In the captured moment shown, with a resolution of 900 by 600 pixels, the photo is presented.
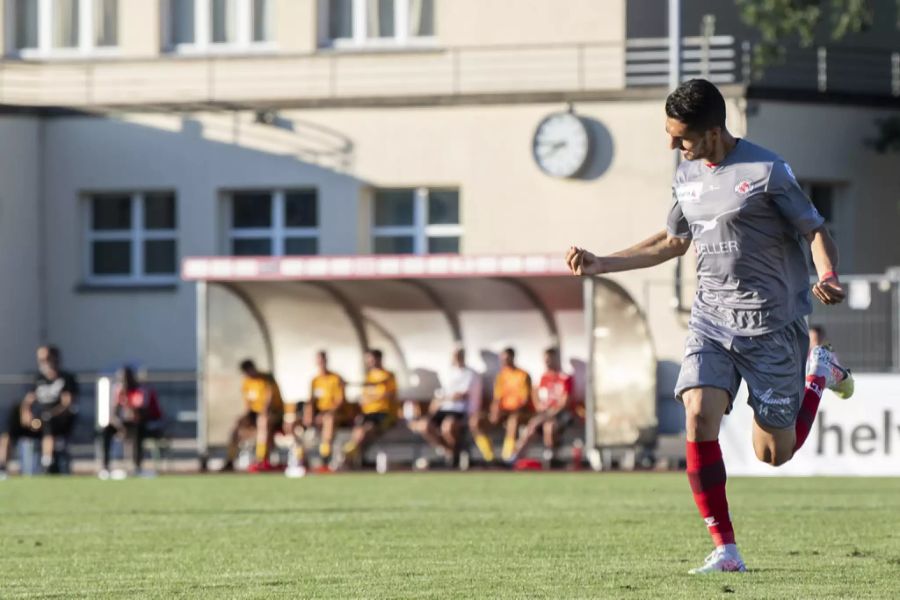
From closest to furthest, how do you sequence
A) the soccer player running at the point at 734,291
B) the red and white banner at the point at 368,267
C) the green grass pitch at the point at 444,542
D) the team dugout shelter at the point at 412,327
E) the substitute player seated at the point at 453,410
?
the green grass pitch at the point at 444,542 < the soccer player running at the point at 734,291 < the red and white banner at the point at 368,267 < the team dugout shelter at the point at 412,327 < the substitute player seated at the point at 453,410

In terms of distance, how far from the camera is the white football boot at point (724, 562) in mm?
9188

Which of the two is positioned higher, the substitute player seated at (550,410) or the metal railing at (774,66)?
the metal railing at (774,66)

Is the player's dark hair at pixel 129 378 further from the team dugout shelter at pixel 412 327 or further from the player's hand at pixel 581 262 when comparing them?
the player's hand at pixel 581 262

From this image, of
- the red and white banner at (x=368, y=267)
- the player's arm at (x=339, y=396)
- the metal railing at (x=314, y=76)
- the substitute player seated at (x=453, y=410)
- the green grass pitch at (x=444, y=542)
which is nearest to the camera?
the green grass pitch at (x=444, y=542)

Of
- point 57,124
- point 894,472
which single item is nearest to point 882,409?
point 894,472

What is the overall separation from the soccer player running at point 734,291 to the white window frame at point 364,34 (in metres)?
24.3

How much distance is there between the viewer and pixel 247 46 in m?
34.1

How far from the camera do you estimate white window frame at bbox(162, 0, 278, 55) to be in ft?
112

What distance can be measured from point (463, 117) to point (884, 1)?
731 centimetres

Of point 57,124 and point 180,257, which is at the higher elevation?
point 57,124

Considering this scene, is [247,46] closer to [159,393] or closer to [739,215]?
[159,393]

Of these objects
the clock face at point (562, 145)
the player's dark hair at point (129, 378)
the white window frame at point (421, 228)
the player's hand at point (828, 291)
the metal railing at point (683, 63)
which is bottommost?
the player's dark hair at point (129, 378)

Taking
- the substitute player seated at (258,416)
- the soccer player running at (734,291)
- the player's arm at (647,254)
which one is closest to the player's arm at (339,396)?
the substitute player seated at (258,416)

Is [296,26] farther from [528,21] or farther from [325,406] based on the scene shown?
[325,406]
